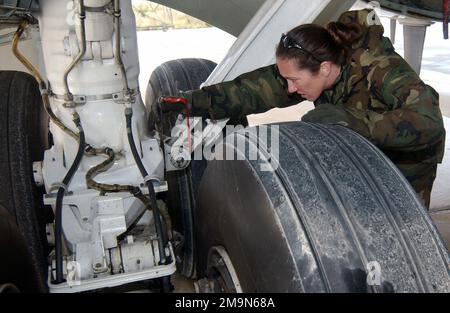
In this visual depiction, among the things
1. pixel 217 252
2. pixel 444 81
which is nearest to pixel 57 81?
pixel 217 252

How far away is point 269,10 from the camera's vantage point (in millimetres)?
1355

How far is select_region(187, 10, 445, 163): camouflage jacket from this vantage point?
3.58ft

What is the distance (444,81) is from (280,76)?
3884 millimetres

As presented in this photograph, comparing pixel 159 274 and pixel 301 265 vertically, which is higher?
pixel 301 265

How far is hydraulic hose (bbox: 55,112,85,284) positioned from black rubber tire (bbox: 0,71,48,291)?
0.24 feet

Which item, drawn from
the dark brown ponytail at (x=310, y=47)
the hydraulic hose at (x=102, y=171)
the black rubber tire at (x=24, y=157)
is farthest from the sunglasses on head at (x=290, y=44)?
the black rubber tire at (x=24, y=157)

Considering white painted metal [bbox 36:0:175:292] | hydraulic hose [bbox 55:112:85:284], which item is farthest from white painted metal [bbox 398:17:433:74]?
hydraulic hose [bbox 55:112:85:284]

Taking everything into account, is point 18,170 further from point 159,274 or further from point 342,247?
point 342,247

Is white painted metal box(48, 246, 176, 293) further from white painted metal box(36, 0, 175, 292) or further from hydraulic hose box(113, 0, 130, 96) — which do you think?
hydraulic hose box(113, 0, 130, 96)

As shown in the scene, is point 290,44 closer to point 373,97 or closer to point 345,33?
point 345,33

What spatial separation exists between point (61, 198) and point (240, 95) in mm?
590

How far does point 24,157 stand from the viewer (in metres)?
1.25

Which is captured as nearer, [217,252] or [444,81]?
[217,252]

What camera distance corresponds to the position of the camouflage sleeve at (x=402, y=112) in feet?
3.52
